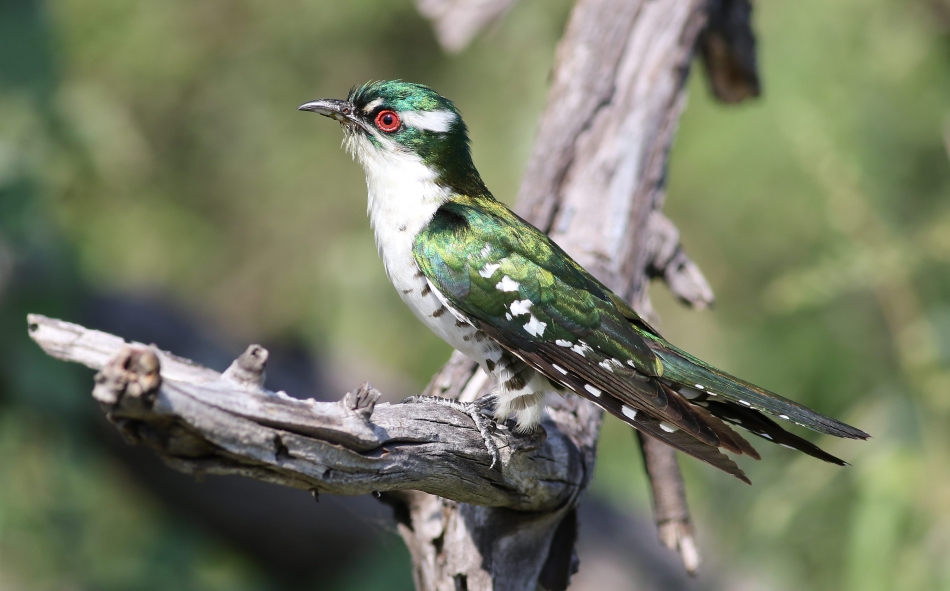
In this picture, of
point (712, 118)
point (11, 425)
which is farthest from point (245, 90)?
point (712, 118)

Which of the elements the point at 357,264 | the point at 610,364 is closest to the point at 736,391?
the point at 610,364

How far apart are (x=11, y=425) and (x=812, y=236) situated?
17.7 feet

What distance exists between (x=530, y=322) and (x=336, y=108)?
1122mm

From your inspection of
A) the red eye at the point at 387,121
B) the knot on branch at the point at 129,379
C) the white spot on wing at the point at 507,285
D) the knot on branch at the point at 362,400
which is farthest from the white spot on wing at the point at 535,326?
the knot on branch at the point at 129,379

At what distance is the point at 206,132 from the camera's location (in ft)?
23.5

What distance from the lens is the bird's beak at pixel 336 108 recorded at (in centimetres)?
324

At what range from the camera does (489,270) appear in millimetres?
2814

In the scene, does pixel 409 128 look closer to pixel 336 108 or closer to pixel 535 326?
pixel 336 108

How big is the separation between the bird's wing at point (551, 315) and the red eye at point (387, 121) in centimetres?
40

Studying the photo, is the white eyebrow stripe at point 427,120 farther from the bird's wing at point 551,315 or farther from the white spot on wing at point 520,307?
the white spot on wing at point 520,307

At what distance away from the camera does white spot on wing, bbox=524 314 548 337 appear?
2.75m

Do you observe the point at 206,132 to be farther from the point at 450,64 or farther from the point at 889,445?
the point at 889,445

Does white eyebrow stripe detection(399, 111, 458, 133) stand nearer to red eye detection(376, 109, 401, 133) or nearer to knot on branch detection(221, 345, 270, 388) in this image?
red eye detection(376, 109, 401, 133)

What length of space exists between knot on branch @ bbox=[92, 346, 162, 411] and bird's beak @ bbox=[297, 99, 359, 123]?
1.74 meters
